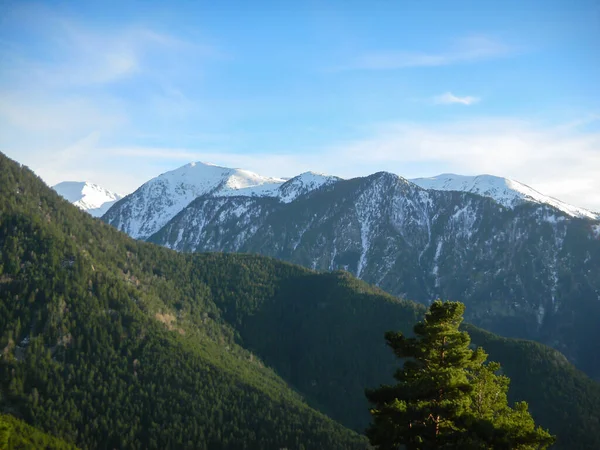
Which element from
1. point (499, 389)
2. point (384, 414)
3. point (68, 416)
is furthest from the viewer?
point (68, 416)

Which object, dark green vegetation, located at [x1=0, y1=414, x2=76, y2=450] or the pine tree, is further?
dark green vegetation, located at [x1=0, y1=414, x2=76, y2=450]

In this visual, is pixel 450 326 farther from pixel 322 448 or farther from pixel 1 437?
pixel 322 448

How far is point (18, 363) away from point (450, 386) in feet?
673

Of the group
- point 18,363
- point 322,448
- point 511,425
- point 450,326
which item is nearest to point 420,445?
point 511,425

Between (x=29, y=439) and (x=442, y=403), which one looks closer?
(x=442, y=403)

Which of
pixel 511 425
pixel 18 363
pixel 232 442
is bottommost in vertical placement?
pixel 232 442

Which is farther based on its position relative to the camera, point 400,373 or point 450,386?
point 400,373

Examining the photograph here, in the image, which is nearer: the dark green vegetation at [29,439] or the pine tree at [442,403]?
the pine tree at [442,403]

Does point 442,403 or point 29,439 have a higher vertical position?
Result: point 442,403

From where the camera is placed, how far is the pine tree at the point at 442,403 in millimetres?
38656

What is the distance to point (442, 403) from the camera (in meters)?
39.7

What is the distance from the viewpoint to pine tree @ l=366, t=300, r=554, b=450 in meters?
38.7

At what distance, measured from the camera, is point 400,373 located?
4353cm

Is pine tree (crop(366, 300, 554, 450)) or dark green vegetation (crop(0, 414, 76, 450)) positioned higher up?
pine tree (crop(366, 300, 554, 450))
